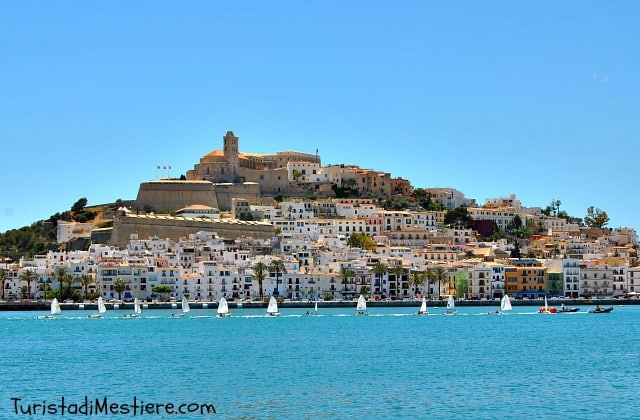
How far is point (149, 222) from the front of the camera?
9881 centimetres

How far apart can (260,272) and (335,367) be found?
43887 mm

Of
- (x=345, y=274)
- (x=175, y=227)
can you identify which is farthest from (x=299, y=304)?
(x=175, y=227)

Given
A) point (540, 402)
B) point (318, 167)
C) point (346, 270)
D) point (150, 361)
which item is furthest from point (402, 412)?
point (318, 167)

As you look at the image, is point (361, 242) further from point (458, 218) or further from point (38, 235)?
point (38, 235)

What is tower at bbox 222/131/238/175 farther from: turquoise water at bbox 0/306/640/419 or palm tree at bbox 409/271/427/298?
turquoise water at bbox 0/306/640/419

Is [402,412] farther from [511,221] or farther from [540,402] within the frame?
[511,221]

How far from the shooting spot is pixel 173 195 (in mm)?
107312

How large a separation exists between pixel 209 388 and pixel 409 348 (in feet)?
48.3

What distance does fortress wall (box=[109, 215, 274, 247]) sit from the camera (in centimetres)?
9812

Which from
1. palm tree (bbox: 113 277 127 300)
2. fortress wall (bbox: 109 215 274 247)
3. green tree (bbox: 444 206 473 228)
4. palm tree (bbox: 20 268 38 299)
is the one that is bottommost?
palm tree (bbox: 113 277 127 300)

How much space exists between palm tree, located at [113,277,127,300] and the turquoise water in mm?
16412

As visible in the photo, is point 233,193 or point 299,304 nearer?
point 299,304

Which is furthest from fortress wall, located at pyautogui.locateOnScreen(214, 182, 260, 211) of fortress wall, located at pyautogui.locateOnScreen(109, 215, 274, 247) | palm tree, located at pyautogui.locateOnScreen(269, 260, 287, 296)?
palm tree, located at pyautogui.locateOnScreen(269, 260, 287, 296)

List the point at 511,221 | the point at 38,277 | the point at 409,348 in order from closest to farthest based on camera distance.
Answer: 1. the point at 409,348
2. the point at 38,277
3. the point at 511,221
